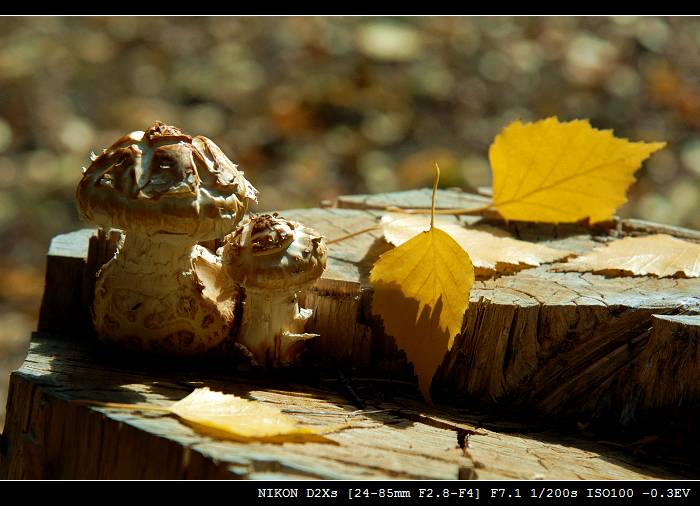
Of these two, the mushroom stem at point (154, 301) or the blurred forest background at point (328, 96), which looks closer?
the mushroom stem at point (154, 301)

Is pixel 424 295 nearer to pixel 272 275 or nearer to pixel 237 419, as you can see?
pixel 272 275

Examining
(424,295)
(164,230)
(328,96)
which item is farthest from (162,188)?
(328,96)

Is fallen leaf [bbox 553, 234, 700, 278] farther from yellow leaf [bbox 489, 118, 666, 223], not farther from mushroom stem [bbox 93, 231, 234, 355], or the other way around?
mushroom stem [bbox 93, 231, 234, 355]

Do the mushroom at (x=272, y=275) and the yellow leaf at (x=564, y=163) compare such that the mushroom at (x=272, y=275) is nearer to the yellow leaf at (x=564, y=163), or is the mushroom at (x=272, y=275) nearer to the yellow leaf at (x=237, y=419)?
the yellow leaf at (x=237, y=419)

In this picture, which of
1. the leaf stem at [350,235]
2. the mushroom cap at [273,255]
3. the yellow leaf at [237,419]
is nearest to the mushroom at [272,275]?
the mushroom cap at [273,255]
